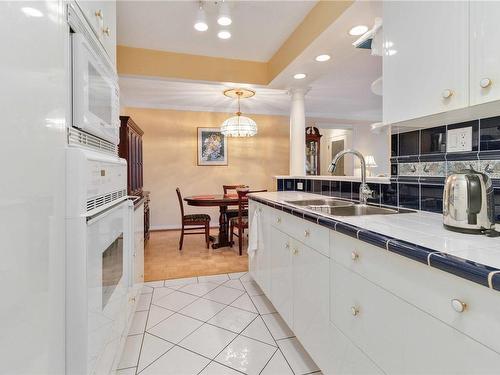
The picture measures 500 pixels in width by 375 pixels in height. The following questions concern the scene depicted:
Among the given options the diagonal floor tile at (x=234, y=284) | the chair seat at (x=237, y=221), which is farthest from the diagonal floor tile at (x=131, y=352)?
the chair seat at (x=237, y=221)

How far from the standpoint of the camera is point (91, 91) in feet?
3.31

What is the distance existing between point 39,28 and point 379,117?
6.92m

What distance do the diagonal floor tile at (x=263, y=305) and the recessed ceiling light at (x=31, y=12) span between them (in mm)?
2123

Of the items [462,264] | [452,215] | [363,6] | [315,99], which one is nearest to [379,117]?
[315,99]

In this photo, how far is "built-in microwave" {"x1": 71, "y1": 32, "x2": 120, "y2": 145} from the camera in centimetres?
89

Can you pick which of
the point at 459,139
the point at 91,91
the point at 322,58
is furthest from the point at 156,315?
the point at 322,58

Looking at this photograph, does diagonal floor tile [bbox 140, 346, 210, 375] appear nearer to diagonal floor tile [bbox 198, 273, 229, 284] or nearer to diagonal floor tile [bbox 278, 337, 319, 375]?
diagonal floor tile [bbox 278, 337, 319, 375]

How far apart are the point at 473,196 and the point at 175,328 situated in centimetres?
190

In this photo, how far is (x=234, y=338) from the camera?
1.80 metres

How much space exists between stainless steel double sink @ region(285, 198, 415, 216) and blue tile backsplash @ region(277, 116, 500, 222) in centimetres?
10

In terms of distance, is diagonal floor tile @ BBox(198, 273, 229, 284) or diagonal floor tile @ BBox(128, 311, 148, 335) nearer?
diagonal floor tile @ BBox(128, 311, 148, 335)

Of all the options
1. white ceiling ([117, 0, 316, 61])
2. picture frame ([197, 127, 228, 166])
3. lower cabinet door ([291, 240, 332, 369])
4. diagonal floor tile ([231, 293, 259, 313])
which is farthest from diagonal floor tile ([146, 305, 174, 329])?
picture frame ([197, 127, 228, 166])

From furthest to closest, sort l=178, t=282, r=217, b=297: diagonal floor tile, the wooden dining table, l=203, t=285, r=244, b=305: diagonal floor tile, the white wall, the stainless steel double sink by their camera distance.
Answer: the wooden dining table < l=178, t=282, r=217, b=297: diagonal floor tile < l=203, t=285, r=244, b=305: diagonal floor tile < the stainless steel double sink < the white wall

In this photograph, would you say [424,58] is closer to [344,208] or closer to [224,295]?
[344,208]
